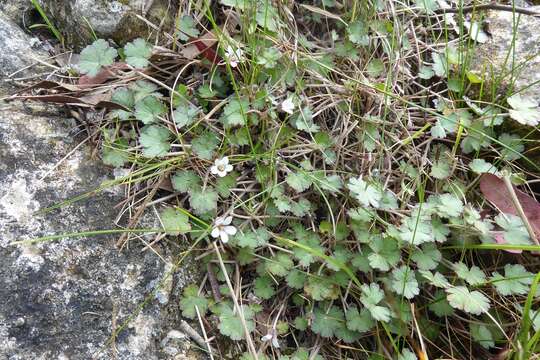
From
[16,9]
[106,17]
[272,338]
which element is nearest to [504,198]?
[272,338]

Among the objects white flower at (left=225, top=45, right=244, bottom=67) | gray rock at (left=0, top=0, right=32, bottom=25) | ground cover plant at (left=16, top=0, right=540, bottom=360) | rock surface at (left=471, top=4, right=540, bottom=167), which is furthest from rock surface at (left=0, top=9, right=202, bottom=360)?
rock surface at (left=471, top=4, right=540, bottom=167)

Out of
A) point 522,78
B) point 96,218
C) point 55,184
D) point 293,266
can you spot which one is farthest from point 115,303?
point 522,78

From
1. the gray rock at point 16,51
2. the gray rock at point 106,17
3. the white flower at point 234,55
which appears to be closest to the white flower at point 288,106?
the white flower at point 234,55

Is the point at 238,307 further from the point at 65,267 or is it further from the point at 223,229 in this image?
the point at 65,267

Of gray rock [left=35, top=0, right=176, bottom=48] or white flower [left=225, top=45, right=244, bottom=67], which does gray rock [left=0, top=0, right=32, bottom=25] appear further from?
white flower [left=225, top=45, right=244, bottom=67]

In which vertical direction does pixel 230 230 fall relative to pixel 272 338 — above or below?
above

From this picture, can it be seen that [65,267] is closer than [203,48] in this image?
Yes
